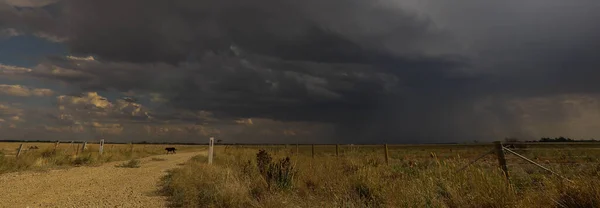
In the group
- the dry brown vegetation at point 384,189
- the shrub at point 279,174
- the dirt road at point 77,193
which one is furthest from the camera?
the shrub at point 279,174

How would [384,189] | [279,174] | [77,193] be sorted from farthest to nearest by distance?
[77,193]
[279,174]
[384,189]

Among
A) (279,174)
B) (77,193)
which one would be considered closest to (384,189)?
(279,174)

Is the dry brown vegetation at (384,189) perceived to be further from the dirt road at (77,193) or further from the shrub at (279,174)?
the dirt road at (77,193)

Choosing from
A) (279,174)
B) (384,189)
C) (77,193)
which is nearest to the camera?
(384,189)

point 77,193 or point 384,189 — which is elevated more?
point 384,189

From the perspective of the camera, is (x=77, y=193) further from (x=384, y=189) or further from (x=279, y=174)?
(x=384, y=189)

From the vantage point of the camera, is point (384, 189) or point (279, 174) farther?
point (279, 174)

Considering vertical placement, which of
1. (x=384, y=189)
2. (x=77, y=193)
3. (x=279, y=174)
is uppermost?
(x=279, y=174)

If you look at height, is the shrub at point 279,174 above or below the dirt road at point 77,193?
above

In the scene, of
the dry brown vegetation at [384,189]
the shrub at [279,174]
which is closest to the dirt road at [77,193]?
the dry brown vegetation at [384,189]

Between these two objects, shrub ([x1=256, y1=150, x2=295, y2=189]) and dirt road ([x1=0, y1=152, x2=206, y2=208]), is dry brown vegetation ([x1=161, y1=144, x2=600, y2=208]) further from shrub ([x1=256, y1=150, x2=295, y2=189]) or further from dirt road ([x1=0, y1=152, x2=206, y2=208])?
dirt road ([x1=0, y1=152, x2=206, y2=208])

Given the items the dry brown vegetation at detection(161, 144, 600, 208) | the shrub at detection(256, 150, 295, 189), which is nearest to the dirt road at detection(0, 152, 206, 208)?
the dry brown vegetation at detection(161, 144, 600, 208)

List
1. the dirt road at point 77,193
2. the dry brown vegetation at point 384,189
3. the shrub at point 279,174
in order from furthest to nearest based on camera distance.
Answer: the shrub at point 279,174
the dirt road at point 77,193
the dry brown vegetation at point 384,189

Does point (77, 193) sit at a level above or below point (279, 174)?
below
